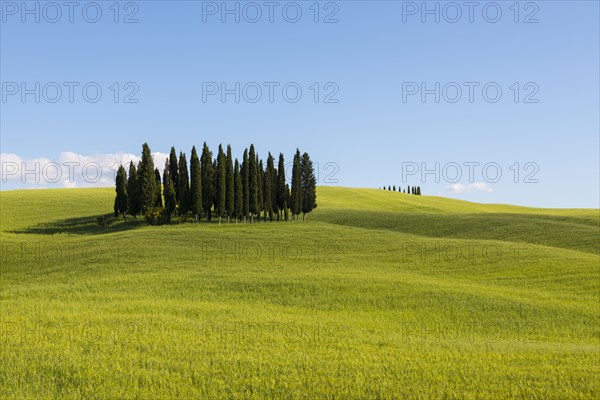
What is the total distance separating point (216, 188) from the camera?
278 ft

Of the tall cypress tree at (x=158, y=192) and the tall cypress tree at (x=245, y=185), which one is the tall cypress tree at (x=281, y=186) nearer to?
the tall cypress tree at (x=245, y=185)

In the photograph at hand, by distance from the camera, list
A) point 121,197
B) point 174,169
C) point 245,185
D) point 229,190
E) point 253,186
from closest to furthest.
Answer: point 229,190 < point 245,185 < point 253,186 < point 121,197 < point 174,169

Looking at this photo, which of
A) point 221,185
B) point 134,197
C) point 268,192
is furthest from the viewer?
point 268,192

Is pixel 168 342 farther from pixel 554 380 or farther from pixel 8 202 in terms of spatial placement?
pixel 8 202

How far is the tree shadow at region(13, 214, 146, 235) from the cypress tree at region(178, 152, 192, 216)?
6.95m

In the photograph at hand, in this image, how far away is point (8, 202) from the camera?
106 metres

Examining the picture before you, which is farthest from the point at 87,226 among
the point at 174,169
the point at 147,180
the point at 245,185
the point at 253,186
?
the point at 253,186

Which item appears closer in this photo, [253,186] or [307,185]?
[253,186]

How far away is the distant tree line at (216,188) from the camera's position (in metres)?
84.2

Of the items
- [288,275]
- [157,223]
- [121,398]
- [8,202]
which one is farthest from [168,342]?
[8,202]

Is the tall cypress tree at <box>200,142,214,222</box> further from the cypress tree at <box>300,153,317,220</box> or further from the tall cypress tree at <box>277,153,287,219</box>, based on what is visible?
the cypress tree at <box>300,153,317,220</box>

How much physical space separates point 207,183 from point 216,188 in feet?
5.45

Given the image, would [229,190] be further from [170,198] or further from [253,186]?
[170,198]

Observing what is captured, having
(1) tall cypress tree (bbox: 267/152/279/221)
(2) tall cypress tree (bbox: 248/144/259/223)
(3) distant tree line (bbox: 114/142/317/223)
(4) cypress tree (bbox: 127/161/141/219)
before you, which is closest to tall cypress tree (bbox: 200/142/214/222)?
(3) distant tree line (bbox: 114/142/317/223)
